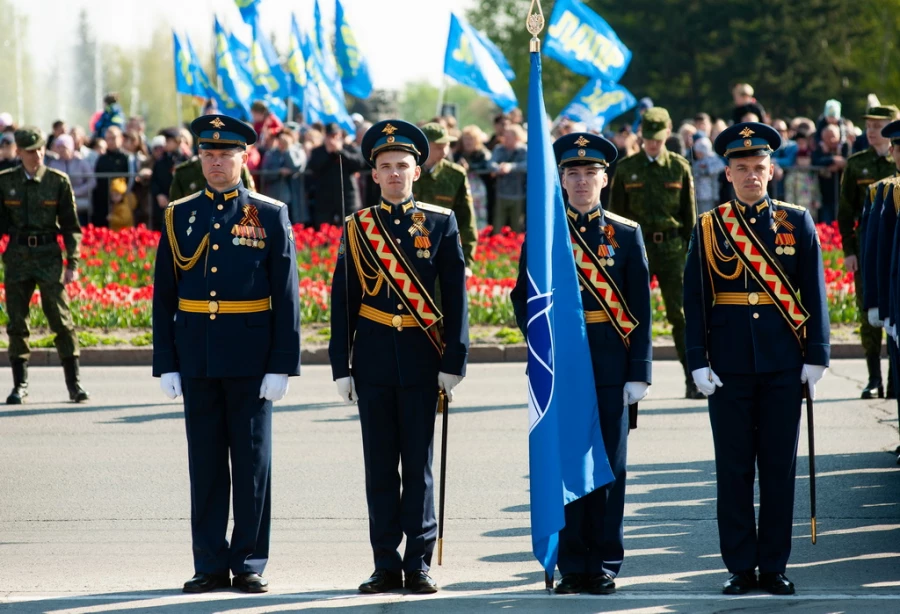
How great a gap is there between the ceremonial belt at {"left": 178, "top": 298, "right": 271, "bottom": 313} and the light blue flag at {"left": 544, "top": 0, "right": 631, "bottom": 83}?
14.5 metres

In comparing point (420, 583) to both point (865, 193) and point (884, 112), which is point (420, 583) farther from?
point (884, 112)

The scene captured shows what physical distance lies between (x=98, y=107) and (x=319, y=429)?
32.8 metres

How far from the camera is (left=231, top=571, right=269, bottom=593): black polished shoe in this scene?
6727 mm

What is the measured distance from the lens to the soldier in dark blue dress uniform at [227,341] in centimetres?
682

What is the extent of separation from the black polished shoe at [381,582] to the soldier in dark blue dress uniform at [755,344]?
152 centimetres

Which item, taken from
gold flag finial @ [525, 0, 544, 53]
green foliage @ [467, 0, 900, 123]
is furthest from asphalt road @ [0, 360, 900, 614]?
green foliage @ [467, 0, 900, 123]

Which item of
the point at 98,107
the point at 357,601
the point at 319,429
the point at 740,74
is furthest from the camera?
the point at 740,74

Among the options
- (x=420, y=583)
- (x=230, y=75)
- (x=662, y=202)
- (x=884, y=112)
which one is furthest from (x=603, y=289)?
(x=230, y=75)

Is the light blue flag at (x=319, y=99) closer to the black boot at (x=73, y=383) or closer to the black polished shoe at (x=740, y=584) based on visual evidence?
the black boot at (x=73, y=383)

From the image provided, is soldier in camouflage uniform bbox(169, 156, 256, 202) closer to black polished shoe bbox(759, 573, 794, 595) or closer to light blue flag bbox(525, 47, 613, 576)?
light blue flag bbox(525, 47, 613, 576)

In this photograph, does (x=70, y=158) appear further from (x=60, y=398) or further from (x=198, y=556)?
(x=198, y=556)

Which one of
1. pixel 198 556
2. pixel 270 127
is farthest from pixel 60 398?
pixel 270 127

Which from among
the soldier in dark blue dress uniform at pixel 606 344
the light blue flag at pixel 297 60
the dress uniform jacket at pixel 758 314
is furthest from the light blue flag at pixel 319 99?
the dress uniform jacket at pixel 758 314

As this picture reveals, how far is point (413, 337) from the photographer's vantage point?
6840mm
